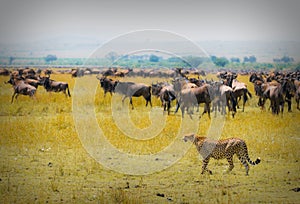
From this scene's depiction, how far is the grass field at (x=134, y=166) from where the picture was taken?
27.5ft

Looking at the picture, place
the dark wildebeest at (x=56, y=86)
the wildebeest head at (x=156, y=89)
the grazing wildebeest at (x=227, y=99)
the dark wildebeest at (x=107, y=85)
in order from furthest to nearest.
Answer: the dark wildebeest at (x=56, y=86), the dark wildebeest at (x=107, y=85), the wildebeest head at (x=156, y=89), the grazing wildebeest at (x=227, y=99)

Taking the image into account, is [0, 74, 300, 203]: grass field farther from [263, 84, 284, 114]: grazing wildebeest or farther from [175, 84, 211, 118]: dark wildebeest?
[263, 84, 284, 114]: grazing wildebeest

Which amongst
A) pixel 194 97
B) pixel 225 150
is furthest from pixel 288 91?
pixel 225 150

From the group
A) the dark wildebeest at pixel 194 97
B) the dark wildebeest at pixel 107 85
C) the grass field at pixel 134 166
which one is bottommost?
the grass field at pixel 134 166

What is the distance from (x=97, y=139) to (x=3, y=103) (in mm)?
9722

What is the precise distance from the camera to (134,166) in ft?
34.0

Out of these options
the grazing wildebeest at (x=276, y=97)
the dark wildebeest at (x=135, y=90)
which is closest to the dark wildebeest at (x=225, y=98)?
the grazing wildebeest at (x=276, y=97)

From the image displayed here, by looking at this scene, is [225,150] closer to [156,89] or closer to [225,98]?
[225,98]

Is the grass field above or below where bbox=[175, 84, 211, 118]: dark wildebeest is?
below

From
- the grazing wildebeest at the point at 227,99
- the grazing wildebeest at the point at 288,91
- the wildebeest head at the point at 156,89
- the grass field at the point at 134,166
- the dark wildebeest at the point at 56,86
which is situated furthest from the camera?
the dark wildebeest at the point at 56,86

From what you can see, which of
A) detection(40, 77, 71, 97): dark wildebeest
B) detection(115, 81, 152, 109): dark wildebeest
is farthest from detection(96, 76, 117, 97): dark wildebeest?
detection(40, 77, 71, 97): dark wildebeest

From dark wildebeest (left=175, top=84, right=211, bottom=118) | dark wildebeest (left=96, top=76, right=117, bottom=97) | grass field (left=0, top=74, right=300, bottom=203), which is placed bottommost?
grass field (left=0, top=74, right=300, bottom=203)

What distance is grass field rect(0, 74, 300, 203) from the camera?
8367 millimetres

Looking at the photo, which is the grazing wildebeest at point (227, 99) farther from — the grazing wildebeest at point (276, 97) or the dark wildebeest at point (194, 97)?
the grazing wildebeest at point (276, 97)
